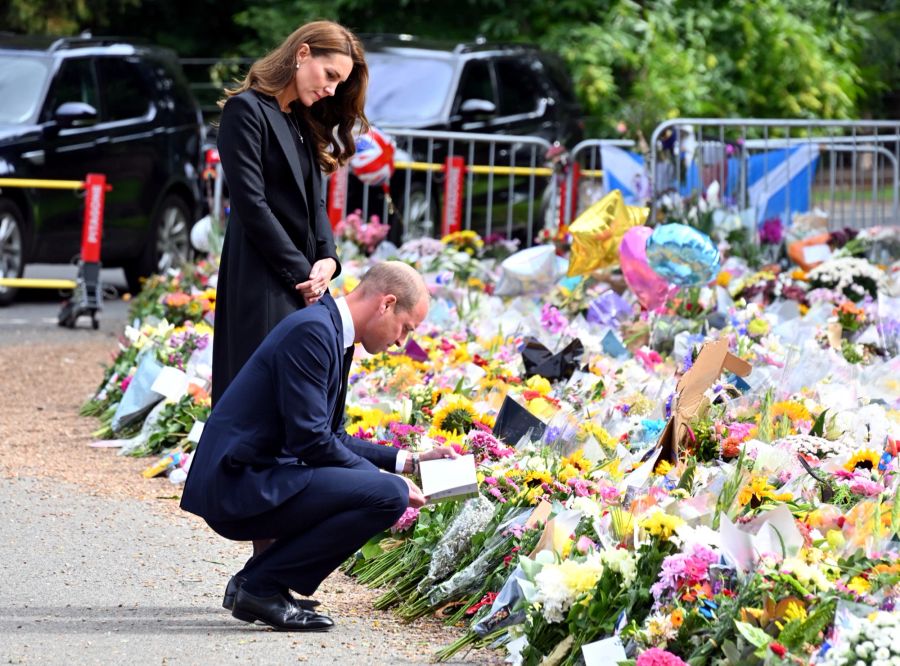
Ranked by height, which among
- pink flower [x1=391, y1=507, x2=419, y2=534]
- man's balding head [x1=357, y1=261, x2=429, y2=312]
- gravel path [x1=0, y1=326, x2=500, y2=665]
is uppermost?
man's balding head [x1=357, y1=261, x2=429, y2=312]

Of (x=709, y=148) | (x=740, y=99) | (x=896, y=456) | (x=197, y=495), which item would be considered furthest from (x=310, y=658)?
(x=740, y=99)

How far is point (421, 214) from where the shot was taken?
11.9 meters

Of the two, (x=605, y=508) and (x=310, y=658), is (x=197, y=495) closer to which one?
(x=310, y=658)

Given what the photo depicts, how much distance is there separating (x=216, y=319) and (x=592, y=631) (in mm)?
1652

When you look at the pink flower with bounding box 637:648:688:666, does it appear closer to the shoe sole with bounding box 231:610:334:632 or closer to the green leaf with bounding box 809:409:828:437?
the shoe sole with bounding box 231:610:334:632

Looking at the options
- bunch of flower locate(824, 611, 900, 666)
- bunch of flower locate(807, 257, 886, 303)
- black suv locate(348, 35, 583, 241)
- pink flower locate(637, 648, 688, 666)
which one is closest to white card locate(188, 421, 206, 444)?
pink flower locate(637, 648, 688, 666)

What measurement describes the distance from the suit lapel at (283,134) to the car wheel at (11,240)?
6513 mm

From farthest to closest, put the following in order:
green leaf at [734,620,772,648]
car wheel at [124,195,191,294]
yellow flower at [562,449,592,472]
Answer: car wheel at [124,195,191,294] → yellow flower at [562,449,592,472] → green leaf at [734,620,772,648]

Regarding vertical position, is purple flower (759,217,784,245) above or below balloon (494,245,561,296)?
above

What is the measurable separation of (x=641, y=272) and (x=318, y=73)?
10.7 feet

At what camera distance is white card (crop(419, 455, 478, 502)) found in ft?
14.7

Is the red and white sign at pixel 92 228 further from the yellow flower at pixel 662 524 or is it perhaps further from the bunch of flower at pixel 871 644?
the bunch of flower at pixel 871 644

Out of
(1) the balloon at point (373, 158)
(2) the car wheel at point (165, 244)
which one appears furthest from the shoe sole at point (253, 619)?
(2) the car wheel at point (165, 244)

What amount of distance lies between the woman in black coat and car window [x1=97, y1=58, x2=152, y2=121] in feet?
24.9
